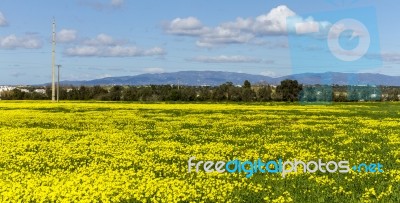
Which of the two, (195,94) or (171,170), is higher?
(195,94)

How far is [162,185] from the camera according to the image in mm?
11672

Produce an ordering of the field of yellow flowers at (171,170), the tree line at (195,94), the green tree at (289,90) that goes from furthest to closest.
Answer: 1. the green tree at (289,90)
2. the tree line at (195,94)
3. the field of yellow flowers at (171,170)

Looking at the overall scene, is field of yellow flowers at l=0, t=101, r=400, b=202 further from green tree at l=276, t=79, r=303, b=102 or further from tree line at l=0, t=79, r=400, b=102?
green tree at l=276, t=79, r=303, b=102

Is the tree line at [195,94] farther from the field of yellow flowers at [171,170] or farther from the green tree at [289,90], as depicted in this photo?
the field of yellow flowers at [171,170]

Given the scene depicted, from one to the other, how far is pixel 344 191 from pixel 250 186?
210 cm

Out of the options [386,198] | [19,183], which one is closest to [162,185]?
[19,183]

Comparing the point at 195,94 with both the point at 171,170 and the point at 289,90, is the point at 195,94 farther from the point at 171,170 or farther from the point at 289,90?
the point at 171,170

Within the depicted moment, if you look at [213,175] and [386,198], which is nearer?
[386,198]

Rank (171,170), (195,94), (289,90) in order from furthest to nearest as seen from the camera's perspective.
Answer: (289,90) → (195,94) → (171,170)

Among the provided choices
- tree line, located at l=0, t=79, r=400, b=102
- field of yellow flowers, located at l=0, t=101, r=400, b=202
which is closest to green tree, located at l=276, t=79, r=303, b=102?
tree line, located at l=0, t=79, r=400, b=102

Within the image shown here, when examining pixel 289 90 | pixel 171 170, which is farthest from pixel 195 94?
pixel 171 170

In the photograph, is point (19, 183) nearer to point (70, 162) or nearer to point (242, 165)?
point (70, 162)

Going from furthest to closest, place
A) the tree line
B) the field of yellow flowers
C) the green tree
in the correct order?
the green tree, the tree line, the field of yellow flowers

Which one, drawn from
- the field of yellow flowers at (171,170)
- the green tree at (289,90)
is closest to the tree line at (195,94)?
the green tree at (289,90)
